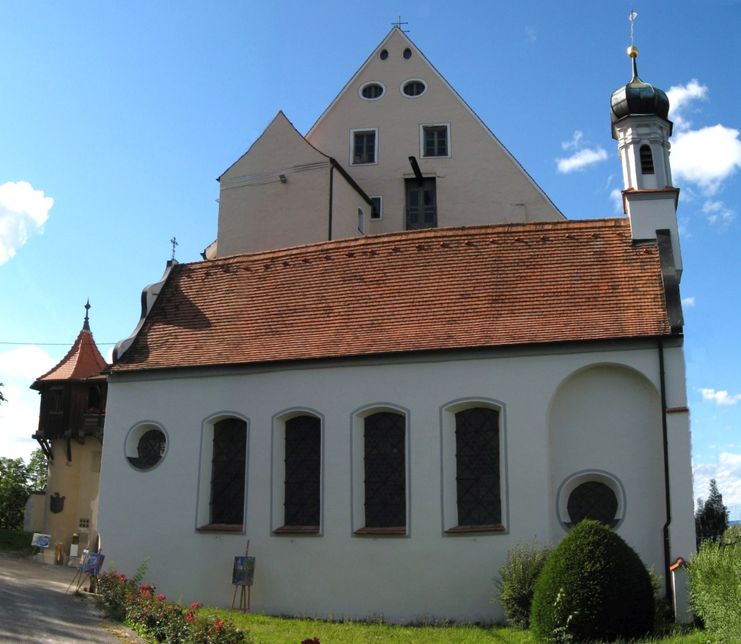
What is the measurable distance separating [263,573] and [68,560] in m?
13.9

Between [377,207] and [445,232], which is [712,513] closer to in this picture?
[377,207]

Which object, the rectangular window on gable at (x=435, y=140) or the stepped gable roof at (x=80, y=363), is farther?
the stepped gable roof at (x=80, y=363)

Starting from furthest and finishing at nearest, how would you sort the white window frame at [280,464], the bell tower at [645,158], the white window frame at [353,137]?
1. the white window frame at [353,137]
2. the bell tower at [645,158]
3. the white window frame at [280,464]

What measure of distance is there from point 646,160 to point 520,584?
10174 millimetres

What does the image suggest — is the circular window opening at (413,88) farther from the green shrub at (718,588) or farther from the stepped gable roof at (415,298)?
the green shrub at (718,588)

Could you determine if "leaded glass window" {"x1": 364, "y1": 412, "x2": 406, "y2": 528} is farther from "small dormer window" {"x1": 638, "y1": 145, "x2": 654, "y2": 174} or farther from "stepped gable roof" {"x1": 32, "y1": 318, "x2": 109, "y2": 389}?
"stepped gable roof" {"x1": 32, "y1": 318, "x2": 109, "y2": 389}

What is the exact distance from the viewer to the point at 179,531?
18.2 m

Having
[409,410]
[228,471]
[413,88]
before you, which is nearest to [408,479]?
[409,410]

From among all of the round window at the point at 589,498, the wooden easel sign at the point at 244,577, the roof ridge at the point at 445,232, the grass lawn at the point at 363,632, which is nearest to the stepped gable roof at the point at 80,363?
the roof ridge at the point at 445,232

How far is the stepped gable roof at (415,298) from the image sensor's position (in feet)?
55.1

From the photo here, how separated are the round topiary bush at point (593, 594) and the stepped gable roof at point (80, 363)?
22.3 m

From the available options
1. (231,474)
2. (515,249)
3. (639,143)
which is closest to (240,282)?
(231,474)

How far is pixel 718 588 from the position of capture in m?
11.5

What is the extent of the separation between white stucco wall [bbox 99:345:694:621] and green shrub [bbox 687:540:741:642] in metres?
2.00
